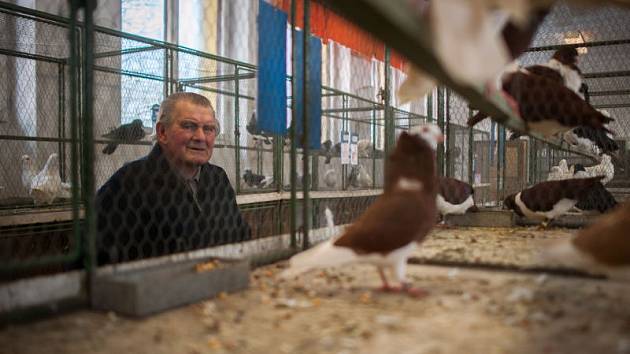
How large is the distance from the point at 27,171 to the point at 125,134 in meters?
0.89

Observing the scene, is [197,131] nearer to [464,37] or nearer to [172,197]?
[172,197]

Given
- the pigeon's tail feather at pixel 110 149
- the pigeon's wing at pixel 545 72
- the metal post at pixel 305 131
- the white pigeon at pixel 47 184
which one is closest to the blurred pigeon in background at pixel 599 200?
the pigeon's wing at pixel 545 72

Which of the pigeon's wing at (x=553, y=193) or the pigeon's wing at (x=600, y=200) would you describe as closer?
the pigeon's wing at (x=553, y=193)

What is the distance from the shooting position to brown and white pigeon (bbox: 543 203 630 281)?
130cm

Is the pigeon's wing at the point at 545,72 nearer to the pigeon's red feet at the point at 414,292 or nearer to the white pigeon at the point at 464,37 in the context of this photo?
the pigeon's red feet at the point at 414,292

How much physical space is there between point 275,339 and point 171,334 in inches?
9.4

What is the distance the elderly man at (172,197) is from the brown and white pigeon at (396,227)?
3.24 ft

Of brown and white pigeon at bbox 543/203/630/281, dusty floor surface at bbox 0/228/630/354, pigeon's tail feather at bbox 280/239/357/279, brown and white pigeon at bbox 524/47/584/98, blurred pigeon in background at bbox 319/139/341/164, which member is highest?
brown and white pigeon at bbox 524/47/584/98

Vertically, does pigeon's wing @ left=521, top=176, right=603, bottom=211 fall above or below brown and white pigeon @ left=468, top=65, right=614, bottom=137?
below

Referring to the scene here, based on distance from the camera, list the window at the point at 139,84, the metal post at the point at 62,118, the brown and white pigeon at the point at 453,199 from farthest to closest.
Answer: the window at the point at 139,84 → the metal post at the point at 62,118 → the brown and white pigeon at the point at 453,199

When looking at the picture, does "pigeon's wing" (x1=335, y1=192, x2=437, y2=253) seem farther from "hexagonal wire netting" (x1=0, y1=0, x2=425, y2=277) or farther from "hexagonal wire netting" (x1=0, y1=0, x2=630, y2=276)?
"hexagonal wire netting" (x1=0, y1=0, x2=425, y2=277)

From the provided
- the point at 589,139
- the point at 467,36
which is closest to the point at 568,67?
the point at 589,139

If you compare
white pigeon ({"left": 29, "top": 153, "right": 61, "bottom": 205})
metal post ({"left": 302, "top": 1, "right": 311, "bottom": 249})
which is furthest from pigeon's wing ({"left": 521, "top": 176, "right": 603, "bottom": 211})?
white pigeon ({"left": 29, "top": 153, "right": 61, "bottom": 205})

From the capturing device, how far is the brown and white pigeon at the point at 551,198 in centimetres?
318
